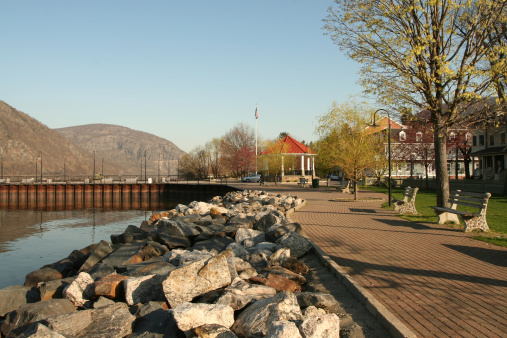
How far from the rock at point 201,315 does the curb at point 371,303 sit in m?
1.87

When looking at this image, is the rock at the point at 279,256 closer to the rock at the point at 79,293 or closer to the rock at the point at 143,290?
the rock at the point at 143,290

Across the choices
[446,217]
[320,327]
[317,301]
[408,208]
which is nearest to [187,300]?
[317,301]

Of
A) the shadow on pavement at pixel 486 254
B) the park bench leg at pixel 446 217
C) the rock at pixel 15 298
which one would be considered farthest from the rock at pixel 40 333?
the park bench leg at pixel 446 217

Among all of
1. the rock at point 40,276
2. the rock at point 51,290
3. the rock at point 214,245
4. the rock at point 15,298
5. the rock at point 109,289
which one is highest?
the rock at point 214,245

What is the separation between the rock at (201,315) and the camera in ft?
18.0

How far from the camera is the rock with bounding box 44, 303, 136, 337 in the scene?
231 inches

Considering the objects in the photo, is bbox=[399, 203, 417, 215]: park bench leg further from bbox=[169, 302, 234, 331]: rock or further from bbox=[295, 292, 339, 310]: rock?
bbox=[169, 302, 234, 331]: rock

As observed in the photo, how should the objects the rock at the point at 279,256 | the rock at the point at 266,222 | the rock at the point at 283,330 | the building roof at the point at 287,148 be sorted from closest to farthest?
the rock at the point at 283,330
the rock at the point at 279,256
the rock at the point at 266,222
the building roof at the point at 287,148

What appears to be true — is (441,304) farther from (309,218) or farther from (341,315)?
(309,218)

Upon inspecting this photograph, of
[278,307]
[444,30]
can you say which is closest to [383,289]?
[278,307]

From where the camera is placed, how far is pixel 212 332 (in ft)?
16.9

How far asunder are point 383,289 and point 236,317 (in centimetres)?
229

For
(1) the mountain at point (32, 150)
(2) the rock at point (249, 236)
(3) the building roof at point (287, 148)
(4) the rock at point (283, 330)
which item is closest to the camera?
(4) the rock at point (283, 330)

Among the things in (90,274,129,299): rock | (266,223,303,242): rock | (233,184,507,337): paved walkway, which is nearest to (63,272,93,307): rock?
(90,274,129,299): rock
